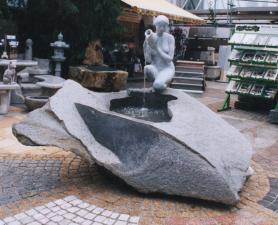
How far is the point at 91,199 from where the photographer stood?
11.7 feet

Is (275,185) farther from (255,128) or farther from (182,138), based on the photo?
(255,128)

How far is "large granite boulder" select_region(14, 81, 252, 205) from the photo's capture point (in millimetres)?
3418

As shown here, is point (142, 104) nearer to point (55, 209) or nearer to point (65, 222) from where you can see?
point (55, 209)

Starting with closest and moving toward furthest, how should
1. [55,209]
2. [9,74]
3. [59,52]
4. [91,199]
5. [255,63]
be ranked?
[55,209], [91,199], [9,74], [255,63], [59,52]

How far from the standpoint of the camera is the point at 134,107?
15.8ft

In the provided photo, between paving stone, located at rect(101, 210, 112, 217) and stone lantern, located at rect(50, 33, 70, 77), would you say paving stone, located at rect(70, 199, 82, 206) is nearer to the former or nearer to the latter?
paving stone, located at rect(101, 210, 112, 217)

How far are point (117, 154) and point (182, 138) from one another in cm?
65

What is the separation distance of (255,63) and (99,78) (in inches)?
140

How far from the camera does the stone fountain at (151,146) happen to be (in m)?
3.42

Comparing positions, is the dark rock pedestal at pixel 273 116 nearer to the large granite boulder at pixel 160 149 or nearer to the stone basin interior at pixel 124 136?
the large granite boulder at pixel 160 149

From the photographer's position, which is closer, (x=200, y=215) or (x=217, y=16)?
(x=200, y=215)

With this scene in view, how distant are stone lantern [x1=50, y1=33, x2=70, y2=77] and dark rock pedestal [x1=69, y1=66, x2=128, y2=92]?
43cm

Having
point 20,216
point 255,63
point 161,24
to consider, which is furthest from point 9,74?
point 255,63

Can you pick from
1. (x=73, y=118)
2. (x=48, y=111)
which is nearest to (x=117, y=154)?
(x=73, y=118)
